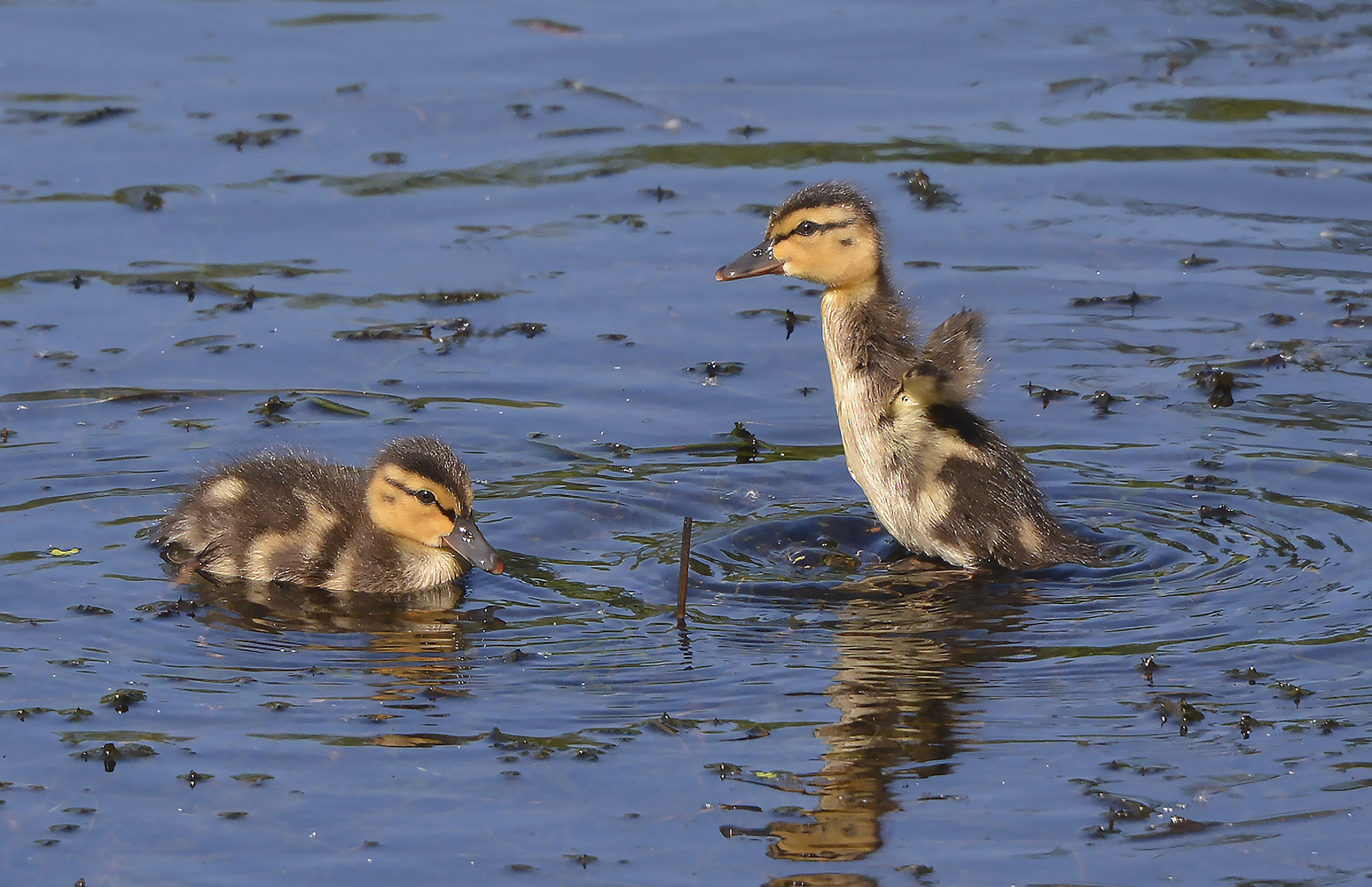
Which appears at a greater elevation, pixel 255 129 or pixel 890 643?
A: pixel 255 129

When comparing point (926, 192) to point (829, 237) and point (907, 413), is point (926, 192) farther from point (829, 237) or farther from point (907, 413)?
point (907, 413)

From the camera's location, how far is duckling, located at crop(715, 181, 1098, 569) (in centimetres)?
711

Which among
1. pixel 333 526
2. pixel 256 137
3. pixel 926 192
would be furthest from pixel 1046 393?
pixel 256 137

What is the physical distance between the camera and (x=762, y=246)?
781 cm

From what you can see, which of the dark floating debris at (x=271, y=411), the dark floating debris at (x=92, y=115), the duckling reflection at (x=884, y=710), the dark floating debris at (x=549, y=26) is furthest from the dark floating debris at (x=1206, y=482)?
the dark floating debris at (x=92, y=115)

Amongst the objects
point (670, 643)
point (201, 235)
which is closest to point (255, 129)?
point (201, 235)

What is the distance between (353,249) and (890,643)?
4575 mm

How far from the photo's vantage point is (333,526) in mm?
7121

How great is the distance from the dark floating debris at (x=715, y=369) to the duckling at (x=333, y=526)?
1.89 m

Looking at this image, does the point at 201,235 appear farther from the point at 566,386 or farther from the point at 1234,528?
the point at 1234,528

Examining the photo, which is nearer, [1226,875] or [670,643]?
[1226,875]

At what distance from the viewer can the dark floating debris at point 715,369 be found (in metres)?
8.67

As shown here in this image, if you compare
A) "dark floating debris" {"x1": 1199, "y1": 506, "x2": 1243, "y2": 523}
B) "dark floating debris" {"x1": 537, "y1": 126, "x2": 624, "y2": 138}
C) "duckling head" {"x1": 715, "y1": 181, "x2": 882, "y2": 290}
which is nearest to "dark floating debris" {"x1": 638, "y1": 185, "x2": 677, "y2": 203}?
"dark floating debris" {"x1": 537, "y1": 126, "x2": 624, "y2": 138}

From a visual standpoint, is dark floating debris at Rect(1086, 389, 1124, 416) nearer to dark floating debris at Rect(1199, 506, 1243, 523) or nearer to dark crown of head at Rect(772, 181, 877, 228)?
dark floating debris at Rect(1199, 506, 1243, 523)
